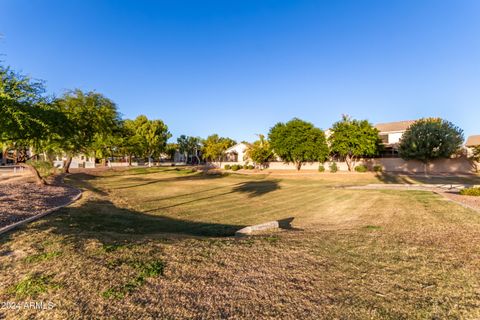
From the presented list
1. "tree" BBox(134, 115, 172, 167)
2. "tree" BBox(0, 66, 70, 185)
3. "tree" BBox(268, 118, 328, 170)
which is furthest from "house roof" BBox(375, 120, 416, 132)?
"tree" BBox(0, 66, 70, 185)

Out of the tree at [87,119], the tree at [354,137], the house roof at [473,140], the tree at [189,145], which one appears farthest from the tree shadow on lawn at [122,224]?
the tree at [189,145]

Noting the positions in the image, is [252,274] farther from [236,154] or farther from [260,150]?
Result: [236,154]

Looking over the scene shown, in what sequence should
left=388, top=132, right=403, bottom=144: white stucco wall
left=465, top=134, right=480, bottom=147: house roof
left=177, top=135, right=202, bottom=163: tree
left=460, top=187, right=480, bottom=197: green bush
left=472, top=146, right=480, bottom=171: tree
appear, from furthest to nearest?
left=177, top=135, right=202, bottom=163: tree, left=388, top=132, right=403, bottom=144: white stucco wall, left=465, top=134, right=480, bottom=147: house roof, left=472, top=146, right=480, bottom=171: tree, left=460, top=187, right=480, bottom=197: green bush

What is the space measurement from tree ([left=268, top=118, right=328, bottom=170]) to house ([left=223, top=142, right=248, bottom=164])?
40.3 ft

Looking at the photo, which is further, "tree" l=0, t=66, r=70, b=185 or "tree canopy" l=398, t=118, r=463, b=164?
"tree canopy" l=398, t=118, r=463, b=164

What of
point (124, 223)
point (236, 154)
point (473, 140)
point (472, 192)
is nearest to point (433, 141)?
point (473, 140)

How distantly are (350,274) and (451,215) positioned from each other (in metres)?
8.39

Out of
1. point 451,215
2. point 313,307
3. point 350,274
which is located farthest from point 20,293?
point 451,215

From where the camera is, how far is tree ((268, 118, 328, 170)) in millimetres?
44094

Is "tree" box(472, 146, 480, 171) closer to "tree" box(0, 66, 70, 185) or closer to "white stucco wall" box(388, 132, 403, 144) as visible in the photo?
"white stucco wall" box(388, 132, 403, 144)

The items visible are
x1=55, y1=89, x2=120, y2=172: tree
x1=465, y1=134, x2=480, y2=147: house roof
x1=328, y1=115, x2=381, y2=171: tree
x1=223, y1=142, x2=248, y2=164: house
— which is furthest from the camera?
x1=223, y1=142, x2=248, y2=164: house

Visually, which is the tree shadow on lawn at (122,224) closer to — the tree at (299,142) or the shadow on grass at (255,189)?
the shadow on grass at (255,189)

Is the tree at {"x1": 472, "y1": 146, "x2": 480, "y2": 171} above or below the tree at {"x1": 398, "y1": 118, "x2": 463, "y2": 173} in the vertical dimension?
below

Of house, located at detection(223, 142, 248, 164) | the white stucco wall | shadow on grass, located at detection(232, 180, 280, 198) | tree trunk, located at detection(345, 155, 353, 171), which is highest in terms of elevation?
the white stucco wall
